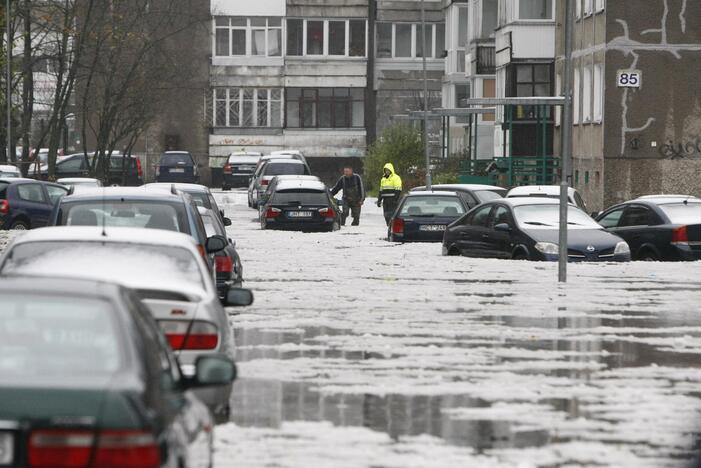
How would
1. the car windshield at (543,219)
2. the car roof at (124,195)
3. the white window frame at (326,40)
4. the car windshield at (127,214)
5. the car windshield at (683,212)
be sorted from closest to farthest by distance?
the car windshield at (127,214) → the car roof at (124,195) → the car windshield at (543,219) → the car windshield at (683,212) → the white window frame at (326,40)

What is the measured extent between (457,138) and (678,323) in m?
62.6

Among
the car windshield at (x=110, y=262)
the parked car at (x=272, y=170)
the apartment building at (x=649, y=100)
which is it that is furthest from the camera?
the parked car at (x=272, y=170)

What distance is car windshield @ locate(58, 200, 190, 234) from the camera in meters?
16.3

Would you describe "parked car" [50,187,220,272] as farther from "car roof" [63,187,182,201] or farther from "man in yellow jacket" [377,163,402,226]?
"man in yellow jacket" [377,163,402,226]

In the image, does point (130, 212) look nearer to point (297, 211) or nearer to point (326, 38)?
point (297, 211)

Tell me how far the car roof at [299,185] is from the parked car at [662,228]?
46.6 ft

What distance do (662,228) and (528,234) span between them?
8.08ft

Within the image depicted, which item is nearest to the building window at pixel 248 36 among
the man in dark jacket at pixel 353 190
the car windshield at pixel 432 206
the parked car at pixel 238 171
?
the parked car at pixel 238 171

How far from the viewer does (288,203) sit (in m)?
43.2

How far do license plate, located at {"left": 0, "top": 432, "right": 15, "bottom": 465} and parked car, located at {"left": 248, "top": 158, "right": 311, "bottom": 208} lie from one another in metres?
50.9

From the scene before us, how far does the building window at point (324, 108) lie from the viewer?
293ft

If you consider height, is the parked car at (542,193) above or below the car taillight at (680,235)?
above

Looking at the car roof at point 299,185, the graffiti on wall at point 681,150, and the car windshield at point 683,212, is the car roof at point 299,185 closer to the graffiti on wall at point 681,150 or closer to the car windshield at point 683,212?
the graffiti on wall at point 681,150

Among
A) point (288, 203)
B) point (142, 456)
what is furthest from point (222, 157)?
point (142, 456)
